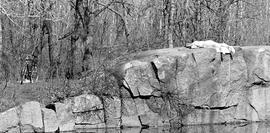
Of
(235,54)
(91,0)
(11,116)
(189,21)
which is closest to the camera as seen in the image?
(11,116)

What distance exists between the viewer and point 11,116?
14.0 metres

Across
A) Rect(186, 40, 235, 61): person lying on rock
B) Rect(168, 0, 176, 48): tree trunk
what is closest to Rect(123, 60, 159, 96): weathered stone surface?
Rect(186, 40, 235, 61): person lying on rock

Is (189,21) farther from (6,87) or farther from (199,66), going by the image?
(6,87)

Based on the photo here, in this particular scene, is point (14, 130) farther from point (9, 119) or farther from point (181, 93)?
point (181, 93)

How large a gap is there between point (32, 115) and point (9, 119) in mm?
641

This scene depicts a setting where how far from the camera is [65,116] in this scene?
1483cm

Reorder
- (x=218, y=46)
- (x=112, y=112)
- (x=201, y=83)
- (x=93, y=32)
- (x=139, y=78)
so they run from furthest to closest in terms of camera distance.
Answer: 1. (x=93, y=32)
2. (x=218, y=46)
3. (x=201, y=83)
4. (x=139, y=78)
5. (x=112, y=112)

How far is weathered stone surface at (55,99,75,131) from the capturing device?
579 inches

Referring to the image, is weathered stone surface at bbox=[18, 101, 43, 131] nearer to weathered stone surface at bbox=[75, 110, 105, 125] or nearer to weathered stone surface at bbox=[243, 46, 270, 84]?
weathered stone surface at bbox=[75, 110, 105, 125]

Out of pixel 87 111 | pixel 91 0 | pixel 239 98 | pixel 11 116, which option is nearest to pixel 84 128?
pixel 87 111

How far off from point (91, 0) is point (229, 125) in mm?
7378

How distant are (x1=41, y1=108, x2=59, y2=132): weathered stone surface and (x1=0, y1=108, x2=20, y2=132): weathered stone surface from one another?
76 centimetres

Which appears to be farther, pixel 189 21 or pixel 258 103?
pixel 189 21

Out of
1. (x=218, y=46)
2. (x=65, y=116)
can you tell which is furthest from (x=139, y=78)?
(x=218, y=46)
